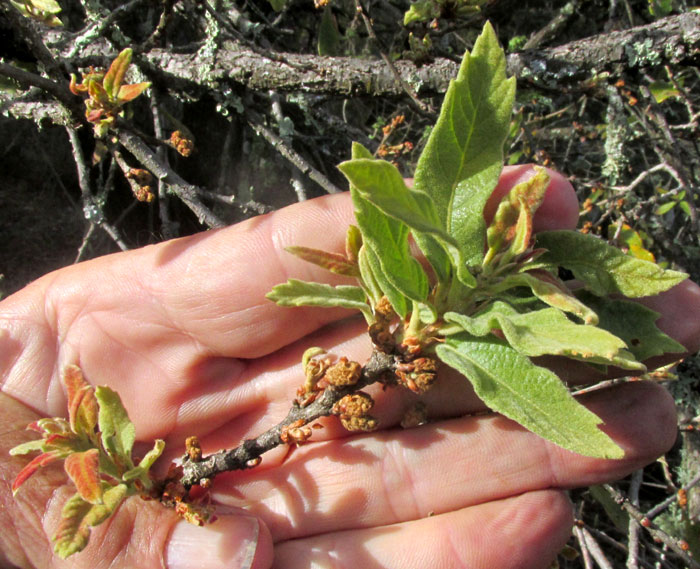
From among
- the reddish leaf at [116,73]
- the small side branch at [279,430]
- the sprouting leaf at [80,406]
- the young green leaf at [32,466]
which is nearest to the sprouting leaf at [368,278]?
the small side branch at [279,430]

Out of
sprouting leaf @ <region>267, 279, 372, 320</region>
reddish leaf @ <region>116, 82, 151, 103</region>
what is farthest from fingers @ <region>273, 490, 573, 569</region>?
reddish leaf @ <region>116, 82, 151, 103</region>

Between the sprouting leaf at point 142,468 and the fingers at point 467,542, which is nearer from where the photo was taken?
the sprouting leaf at point 142,468

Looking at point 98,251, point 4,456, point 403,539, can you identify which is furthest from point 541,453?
point 98,251

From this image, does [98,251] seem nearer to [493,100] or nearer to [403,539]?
[403,539]

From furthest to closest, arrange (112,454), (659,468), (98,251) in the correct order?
1. (659,468)
2. (98,251)
3. (112,454)

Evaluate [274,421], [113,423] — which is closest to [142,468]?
[113,423]

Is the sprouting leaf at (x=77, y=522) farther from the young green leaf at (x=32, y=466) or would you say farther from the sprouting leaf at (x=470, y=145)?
the sprouting leaf at (x=470, y=145)
